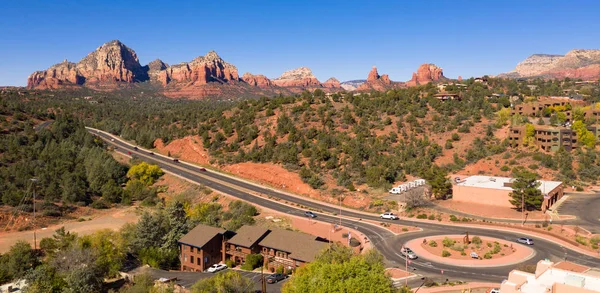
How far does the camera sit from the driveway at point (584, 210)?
5509 cm

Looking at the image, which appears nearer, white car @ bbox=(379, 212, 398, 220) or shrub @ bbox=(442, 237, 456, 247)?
shrub @ bbox=(442, 237, 456, 247)

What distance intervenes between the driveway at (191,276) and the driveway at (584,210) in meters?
39.0

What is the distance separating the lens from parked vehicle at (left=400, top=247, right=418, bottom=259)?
45.7 metres

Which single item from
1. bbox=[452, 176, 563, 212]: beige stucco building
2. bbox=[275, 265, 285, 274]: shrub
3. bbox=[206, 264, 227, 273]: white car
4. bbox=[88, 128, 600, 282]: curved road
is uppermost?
bbox=[452, 176, 563, 212]: beige stucco building

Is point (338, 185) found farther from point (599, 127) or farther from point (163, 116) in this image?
point (163, 116)

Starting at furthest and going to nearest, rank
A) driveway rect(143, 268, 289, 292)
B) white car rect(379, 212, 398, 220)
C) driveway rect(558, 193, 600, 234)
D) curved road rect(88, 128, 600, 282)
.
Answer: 1. white car rect(379, 212, 398, 220)
2. driveway rect(558, 193, 600, 234)
3. curved road rect(88, 128, 600, 282)
4. driveway rect(143, 268, 289, 292)

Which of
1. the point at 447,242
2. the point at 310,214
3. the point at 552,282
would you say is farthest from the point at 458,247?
the point at 310,214

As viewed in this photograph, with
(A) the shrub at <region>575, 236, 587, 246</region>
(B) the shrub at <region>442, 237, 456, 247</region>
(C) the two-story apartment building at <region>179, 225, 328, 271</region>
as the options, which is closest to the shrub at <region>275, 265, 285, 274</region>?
(C) the two-story apartment building at <region>179, 225, 328, 271</region>

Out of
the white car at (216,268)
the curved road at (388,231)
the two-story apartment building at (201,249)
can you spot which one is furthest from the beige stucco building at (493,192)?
the white car at (216,268)

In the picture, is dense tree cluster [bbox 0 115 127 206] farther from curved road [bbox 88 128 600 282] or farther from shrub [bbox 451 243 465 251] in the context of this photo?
shrub [bbox 451 243 465 251]

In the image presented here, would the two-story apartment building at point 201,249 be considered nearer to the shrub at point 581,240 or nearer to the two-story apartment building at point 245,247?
the two-story apartment building at point 245,247

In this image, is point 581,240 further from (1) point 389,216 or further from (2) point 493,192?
(1) point 389,216

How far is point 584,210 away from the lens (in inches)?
2421

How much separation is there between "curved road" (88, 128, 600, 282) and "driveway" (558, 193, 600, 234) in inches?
350
